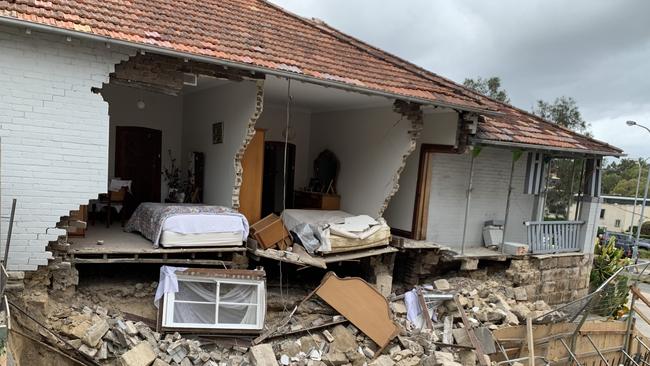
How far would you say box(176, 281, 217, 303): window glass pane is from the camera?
6.28m

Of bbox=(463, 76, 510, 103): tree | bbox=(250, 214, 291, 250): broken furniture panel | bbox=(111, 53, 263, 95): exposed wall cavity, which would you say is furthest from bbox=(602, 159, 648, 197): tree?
bbox=(111, 53, 263, 95): exposed wall cavity

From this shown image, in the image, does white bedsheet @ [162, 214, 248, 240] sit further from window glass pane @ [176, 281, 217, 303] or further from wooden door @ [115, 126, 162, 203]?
wooden door @ [115, 126, 162, 203]

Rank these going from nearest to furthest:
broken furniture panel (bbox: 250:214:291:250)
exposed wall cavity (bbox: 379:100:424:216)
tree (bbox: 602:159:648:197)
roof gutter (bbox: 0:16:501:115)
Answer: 1. roof gutter (bbox: 0:16:501:115)
2. broken furniture panel (bbox: 250:214:291:250)
3. exposed wall cavity (bbox: 379:100:424:216)
4. tree (bbox: 602:159:648:197)

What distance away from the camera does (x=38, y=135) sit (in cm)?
539

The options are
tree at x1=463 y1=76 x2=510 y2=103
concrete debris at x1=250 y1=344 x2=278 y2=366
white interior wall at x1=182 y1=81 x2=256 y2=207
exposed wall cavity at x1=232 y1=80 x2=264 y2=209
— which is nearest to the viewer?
concrete debris at x1=250 y1=344 x2=278 y2=366

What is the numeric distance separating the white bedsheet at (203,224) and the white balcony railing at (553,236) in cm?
683

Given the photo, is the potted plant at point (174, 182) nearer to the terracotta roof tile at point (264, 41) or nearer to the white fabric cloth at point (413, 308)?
the terracotta roof tile at point (264, 41)

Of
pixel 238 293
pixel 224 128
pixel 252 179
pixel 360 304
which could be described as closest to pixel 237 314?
pixel 238 293

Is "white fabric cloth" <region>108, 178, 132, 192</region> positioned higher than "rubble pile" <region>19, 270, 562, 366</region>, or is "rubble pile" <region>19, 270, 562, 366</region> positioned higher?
"white fabric cloth" <region>108, 178, 132, 192</region>

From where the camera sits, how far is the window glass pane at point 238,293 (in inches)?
255

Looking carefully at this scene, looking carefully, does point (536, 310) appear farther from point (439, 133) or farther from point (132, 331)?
point (132, 331)

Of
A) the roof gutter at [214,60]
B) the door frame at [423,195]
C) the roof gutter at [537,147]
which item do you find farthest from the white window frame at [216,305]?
the roof gutter at [537,147]

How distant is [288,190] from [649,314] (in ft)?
41.5

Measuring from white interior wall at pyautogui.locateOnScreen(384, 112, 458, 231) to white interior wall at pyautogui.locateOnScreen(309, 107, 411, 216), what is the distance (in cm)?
91
